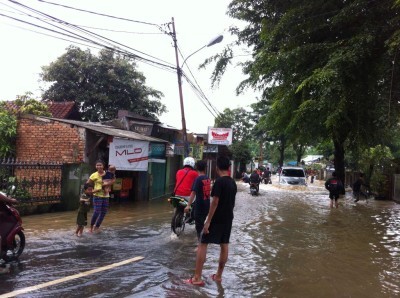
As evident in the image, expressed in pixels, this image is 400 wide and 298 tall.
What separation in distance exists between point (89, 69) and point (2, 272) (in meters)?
25.6

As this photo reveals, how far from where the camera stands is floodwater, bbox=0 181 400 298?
5320 millimetres

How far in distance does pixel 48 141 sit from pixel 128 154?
2839 mm

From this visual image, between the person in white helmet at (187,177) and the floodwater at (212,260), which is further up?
the person in white helmet at (187,177)

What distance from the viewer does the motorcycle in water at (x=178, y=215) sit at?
28.7 ft

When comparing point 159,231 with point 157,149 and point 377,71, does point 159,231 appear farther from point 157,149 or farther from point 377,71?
point 157,149

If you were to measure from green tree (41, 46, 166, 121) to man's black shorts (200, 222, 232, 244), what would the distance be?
25.4m

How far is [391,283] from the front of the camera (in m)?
5.96

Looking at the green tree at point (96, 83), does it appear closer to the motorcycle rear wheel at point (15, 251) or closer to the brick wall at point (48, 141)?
the brick wall at point (48, 141)

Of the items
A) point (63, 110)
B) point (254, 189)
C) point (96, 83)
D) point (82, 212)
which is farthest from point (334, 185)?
point (96, 83)

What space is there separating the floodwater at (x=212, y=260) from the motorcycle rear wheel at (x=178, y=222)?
0.79 feet

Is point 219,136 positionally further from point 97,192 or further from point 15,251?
point 15,251

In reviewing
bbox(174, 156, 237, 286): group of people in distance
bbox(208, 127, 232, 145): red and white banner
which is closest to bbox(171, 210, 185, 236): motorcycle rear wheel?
bbox(174, 156, 237, 286): group of people in distance

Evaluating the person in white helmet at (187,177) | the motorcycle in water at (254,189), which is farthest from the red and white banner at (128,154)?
the motorcycle in water at (254,189)

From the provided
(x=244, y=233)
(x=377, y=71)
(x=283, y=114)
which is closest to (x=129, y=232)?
(x=244, y=233)
